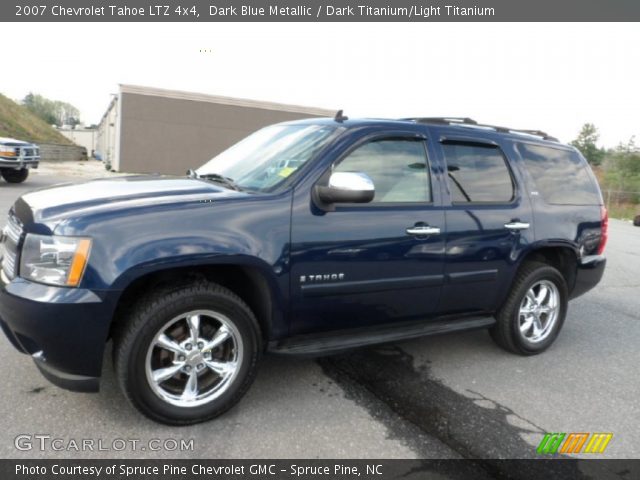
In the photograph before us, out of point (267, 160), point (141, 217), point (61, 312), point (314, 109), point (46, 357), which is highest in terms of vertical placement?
point (314, 109)

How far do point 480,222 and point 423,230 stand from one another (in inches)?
23.2

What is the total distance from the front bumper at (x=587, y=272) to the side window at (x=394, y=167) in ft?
6.48

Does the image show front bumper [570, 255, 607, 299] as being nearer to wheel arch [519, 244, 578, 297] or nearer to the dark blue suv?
wheel arch [519, 244, 578, 297]

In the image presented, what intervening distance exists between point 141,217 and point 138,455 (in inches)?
48.9

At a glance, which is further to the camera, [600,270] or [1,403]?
[600,270]

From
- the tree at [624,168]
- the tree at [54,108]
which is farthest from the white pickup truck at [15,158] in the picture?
the tree at [54,108]

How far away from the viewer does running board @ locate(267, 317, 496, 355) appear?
10.7 ft

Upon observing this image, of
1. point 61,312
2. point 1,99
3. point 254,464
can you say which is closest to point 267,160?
point 61,312

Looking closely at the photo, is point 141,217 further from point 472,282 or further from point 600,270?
point 600,270

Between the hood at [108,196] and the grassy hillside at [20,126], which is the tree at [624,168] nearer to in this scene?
the hood at [108,196]

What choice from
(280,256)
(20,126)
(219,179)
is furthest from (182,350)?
(20,126)

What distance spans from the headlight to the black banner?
3.00 ft

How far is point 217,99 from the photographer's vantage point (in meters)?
28.3

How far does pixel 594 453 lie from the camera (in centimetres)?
300
